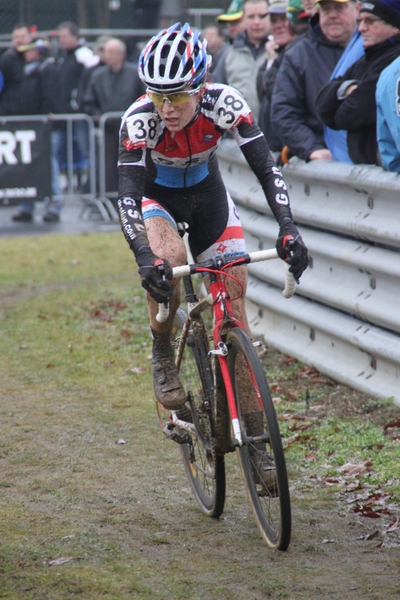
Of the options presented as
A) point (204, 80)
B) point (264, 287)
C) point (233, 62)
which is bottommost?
point (264, 287)

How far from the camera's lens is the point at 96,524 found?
15.8ft

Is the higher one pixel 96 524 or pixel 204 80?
pixel 204 80

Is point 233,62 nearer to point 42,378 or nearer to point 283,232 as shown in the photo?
point 42,378

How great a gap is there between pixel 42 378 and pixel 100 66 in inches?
433

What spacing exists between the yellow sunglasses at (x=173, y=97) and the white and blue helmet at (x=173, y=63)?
0.11 feet

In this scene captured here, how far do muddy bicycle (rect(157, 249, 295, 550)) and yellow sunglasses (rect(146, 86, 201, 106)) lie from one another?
81cm

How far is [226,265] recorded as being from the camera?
444cm

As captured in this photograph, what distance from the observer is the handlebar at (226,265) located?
169 inches

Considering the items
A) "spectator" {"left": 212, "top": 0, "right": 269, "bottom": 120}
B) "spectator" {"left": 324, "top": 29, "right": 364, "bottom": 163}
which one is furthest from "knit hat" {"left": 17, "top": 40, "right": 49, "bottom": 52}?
"spectator" {"left": 324, "top": 29, "right": 364, "bottom": 163}

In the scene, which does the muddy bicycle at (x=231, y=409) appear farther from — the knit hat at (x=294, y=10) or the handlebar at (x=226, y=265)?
the knit hat at (x=294, y=10)

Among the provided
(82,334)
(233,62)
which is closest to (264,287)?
(82,334)

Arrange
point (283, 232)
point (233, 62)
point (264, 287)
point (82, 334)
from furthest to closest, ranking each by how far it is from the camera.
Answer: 1. point (233, 62)
2. point (82, 334)
3. point (264, 287)
4. point (283, 232)

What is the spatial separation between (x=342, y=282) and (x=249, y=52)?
416 cm

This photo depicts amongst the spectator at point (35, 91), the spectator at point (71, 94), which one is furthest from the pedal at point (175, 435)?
the spectator at point (71, 94)
